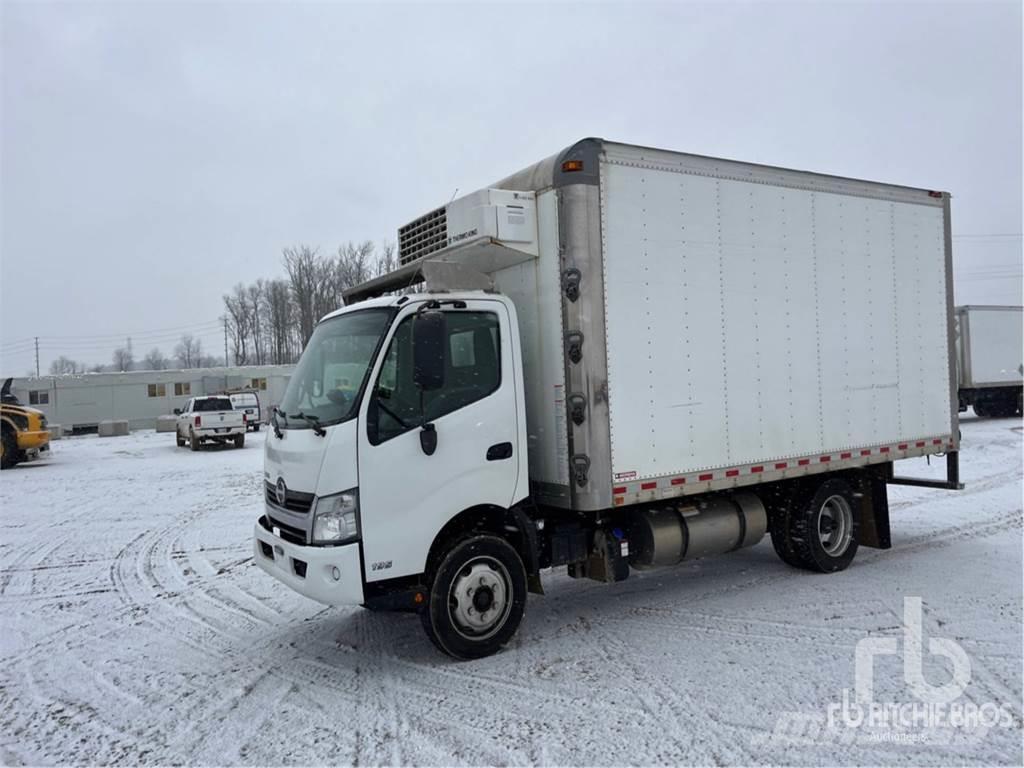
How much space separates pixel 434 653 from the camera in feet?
18.8

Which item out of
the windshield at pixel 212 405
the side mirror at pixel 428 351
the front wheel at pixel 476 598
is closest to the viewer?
the side mirror at pixel 428 351

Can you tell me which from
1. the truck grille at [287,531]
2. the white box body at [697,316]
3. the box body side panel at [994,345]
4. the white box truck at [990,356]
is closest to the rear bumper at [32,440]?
the white box body at [697,316]

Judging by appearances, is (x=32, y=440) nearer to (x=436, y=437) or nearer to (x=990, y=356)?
(x=436, y=437)

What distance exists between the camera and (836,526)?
25.6 ft

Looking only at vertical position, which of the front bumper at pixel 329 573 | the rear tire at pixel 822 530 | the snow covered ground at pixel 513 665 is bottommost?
A: the snow covered ground at pixel 513 665

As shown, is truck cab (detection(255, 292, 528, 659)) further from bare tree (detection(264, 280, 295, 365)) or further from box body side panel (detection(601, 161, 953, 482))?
bare tree (detection(264, 280, 295, 365))

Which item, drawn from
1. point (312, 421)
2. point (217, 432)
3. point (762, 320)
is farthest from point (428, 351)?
point (217, 432)

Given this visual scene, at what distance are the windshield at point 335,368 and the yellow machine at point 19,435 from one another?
20.9 m

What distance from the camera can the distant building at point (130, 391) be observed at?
4109cm

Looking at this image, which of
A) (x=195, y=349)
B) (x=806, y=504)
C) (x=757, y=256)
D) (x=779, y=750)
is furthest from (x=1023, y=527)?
(x=195, y=349)

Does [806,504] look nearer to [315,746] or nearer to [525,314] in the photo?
[525,314]

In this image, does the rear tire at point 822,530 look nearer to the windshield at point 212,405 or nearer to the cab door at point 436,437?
the cab door at point 436,437

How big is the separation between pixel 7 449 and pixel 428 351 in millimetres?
22684

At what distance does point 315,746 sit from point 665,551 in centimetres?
331
